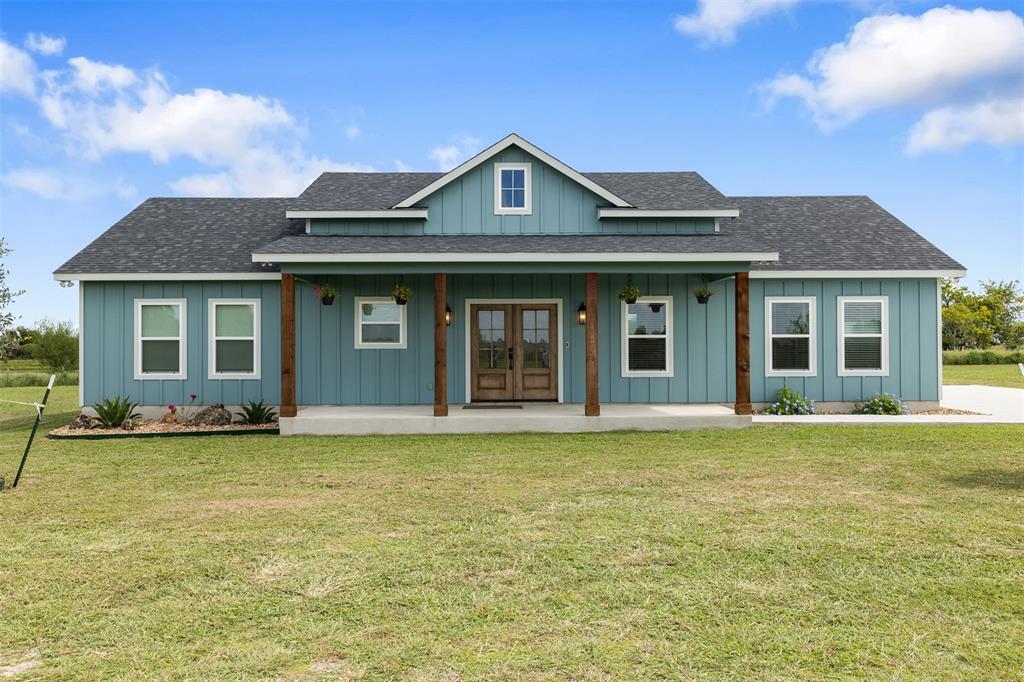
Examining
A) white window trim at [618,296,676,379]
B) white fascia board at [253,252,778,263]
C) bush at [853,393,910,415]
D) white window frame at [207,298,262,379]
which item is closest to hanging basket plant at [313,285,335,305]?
white fascia board at [253,252,778,263]

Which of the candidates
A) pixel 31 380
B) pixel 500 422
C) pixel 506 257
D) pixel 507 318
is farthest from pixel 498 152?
pixel 31 380

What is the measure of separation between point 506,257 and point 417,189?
467cm

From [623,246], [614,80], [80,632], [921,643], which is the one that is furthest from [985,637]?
[614,80]

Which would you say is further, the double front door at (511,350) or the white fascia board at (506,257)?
the double front door at (511,350)

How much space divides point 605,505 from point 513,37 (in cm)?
1589

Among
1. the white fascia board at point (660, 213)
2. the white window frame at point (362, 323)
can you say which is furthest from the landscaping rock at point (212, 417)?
the white fascia board at point (660, 213)

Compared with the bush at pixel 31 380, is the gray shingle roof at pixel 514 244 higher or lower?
higher

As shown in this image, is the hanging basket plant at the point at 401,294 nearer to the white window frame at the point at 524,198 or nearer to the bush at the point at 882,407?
the white window frame at the point at 524,198

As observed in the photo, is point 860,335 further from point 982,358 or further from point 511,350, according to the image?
point 982,358

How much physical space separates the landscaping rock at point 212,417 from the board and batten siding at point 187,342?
718 millimetres

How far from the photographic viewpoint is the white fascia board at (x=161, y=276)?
1266 cm

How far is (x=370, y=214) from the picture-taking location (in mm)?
13008

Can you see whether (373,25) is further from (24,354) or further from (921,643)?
(24,354)

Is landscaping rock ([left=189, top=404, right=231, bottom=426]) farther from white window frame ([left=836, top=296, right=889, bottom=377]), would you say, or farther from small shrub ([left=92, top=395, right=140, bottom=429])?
white window frame ([left=836, top=296, right=889, bottom=377])
